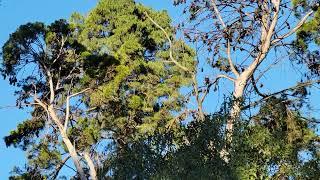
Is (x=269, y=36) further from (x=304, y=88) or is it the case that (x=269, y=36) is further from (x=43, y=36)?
(x=43, y=36)

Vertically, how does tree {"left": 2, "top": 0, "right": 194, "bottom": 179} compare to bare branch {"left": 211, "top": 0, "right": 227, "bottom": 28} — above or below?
above

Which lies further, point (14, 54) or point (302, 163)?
point (14, 54)

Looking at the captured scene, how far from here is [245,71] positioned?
1427cm

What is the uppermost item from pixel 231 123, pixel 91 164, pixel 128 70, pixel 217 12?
pixel 128 70

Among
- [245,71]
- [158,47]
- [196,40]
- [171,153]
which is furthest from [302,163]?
[158,47]

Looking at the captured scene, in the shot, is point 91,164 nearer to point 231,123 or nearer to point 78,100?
point 78,100

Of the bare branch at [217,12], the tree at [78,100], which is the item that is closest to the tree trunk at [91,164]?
the tree at [78,100]

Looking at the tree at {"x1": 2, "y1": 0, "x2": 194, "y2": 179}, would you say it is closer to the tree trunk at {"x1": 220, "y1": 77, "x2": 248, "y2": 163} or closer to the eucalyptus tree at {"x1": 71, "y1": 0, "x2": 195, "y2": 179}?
the eucalyptus tree at {"x1": 71, "y1": 0, "x2": 195, "y2": 179}

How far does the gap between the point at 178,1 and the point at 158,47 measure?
589 inches

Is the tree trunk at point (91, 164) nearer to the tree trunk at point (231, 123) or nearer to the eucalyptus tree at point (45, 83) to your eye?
the eucalyptus tree at point (45, 83)

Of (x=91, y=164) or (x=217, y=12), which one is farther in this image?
(x=91, y=164)

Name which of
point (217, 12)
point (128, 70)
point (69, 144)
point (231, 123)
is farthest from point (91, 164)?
point (231, 123)

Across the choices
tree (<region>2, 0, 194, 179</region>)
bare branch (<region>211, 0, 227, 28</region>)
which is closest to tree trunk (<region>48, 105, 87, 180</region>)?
tree (<region>2, 0, 194, 179</region>)

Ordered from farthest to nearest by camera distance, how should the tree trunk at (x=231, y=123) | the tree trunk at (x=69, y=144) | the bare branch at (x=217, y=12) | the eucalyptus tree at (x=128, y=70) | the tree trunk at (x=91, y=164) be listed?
the eucalyptus tree at (x=128, y=70)
the tree trunk at (x=91, y=164)
the tree trunk at (x=69, y=144)
the bare branch at (x=217, y=12)
the tree trunk at (x=231, y=123)
